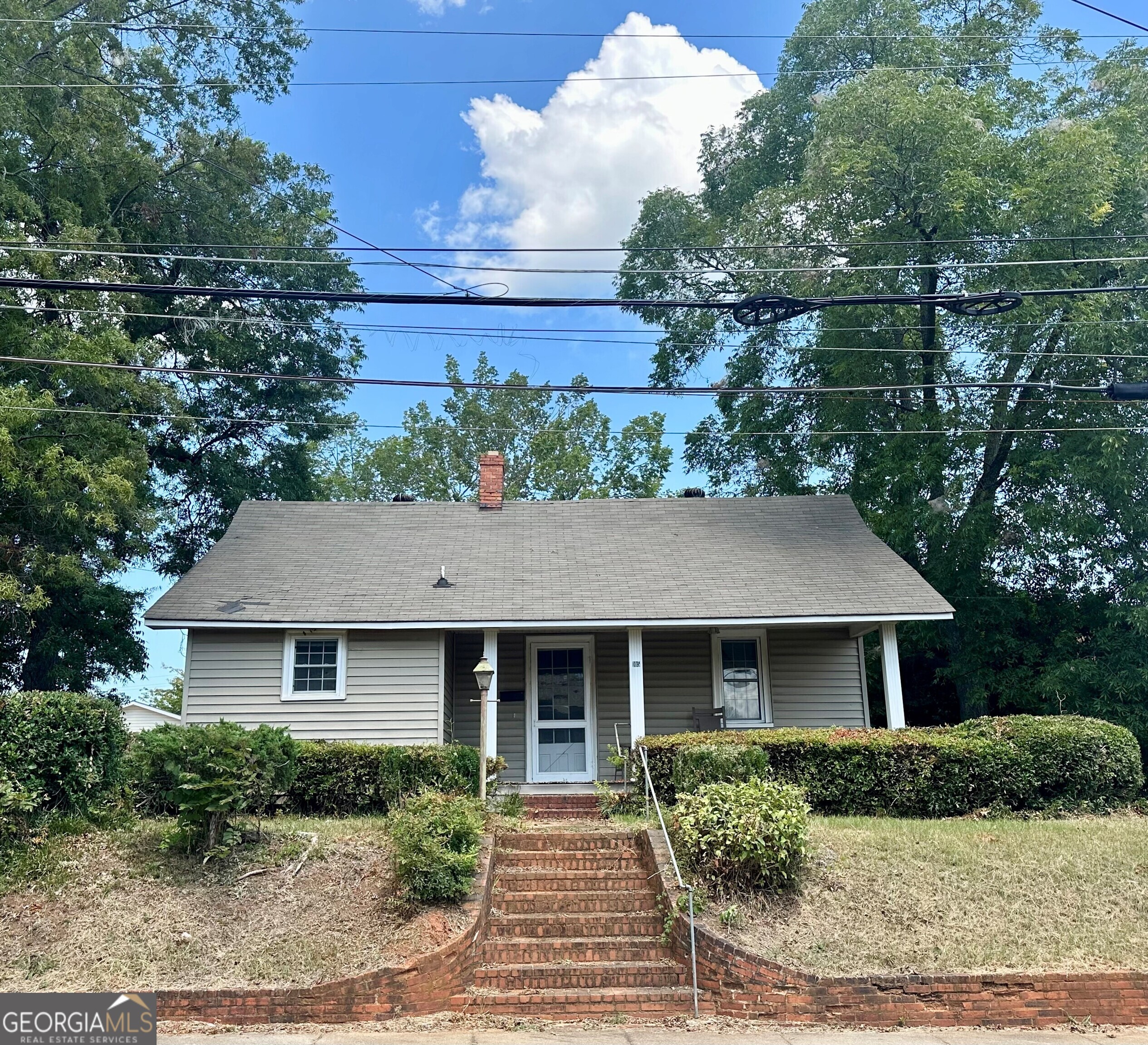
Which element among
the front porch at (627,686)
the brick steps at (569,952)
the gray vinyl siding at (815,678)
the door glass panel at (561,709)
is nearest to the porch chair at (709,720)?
the front porch at (627,686)

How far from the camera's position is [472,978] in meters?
8.34

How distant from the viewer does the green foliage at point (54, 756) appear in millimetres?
9781

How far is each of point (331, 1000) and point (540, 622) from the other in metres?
7.19

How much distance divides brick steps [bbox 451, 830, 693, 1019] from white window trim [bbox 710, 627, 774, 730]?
18.2 feet

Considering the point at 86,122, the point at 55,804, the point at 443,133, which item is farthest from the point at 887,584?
the point at 86,122

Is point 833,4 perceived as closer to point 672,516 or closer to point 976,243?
point 976,243

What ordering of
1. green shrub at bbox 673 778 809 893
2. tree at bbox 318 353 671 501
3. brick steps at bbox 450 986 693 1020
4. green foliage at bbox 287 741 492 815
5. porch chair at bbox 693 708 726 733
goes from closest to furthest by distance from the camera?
brick steps at bbox 450 986 693 1020
green shrub at bbox 673 778 809 893
green foliage at bbox 287 741 492 815
porch chair at bbox 693 708 726 733
tree at bbox 318 353 671 501

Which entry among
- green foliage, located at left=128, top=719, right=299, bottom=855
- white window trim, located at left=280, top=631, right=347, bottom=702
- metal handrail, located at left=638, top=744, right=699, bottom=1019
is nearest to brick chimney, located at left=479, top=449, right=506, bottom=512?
white window trim, located at left=280, top=631, right=347, bottom=702

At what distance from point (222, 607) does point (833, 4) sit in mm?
22044

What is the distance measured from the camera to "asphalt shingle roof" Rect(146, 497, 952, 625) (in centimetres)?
1473

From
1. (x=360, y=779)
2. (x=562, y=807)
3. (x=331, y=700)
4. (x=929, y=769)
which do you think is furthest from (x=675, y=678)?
(x=360, y=779)

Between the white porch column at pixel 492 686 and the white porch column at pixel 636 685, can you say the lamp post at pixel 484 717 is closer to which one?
the white porch column at pixel 492 686

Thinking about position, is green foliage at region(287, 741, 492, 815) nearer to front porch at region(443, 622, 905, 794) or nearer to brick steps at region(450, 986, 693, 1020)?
front porch at region(443, 622, 905, 794)

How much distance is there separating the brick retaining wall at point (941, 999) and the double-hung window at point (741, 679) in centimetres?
777
